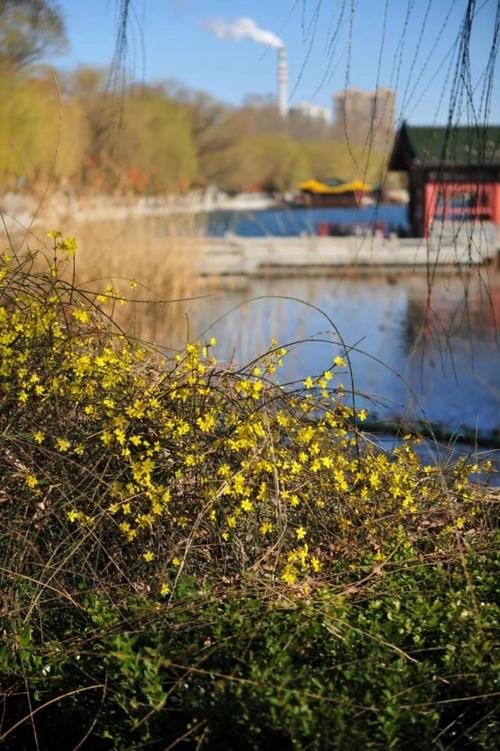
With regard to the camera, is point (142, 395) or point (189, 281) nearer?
point (142, 395)

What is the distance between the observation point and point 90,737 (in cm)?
222

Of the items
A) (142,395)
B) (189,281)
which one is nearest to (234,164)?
(189,281)

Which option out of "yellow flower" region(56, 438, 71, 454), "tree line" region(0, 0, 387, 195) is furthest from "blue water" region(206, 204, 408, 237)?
"yellow flower" region(56, 438, 71, 454)

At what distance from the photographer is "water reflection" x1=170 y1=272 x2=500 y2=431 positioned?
12078 millimetres

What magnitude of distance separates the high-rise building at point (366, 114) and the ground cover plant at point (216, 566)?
0.78m

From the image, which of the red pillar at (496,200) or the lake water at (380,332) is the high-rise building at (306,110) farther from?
the red pillar at (496,200)

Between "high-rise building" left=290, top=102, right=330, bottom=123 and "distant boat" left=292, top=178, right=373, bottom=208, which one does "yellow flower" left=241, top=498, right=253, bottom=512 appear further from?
"distant boat" left=292, top=178, right=373, bottom=208

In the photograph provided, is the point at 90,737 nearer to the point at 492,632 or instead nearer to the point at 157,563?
the point at 157,563

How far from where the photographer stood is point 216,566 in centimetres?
269

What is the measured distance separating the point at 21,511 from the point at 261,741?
1.09 metres

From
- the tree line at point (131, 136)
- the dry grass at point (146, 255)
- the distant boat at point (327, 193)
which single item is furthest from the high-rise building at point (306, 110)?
Answer: the distant boat at point (327, 193)

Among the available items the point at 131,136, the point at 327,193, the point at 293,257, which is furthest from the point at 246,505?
the point at 327,193

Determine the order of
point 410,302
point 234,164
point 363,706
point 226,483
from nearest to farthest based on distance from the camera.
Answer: point 363,706
point 226,483
point 410,302
point 234,164

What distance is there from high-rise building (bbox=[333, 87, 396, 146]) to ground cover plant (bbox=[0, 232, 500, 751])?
776 mm
